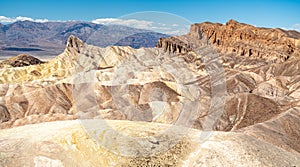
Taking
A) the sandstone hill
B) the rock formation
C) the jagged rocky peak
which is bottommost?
the rock formation

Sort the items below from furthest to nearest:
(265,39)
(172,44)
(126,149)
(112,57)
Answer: (172,44) < (265,39) < (112,57) < (126,149)

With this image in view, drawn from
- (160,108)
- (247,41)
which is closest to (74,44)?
(160,108)

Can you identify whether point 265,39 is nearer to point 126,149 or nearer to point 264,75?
point 264,75

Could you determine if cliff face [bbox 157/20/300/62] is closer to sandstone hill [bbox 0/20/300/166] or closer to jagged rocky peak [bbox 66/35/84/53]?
sandstone hill [bbox 0/20/300/166]

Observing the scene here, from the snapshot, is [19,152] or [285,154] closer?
[19,152]

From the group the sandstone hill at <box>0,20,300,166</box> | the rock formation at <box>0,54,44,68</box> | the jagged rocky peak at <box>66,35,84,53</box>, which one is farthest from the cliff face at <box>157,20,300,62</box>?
the rock formation at <box>0,54,44,68</box>

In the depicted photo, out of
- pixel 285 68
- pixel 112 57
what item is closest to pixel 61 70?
pixel 112 57

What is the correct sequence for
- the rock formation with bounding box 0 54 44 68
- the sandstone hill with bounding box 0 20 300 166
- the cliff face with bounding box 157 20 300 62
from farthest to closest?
the rock formation with bounding box 0 54 44 68 < the cliff face with bounding box 157 20 300 62 < the sandstone hill with bounding box 0 20 300 166
